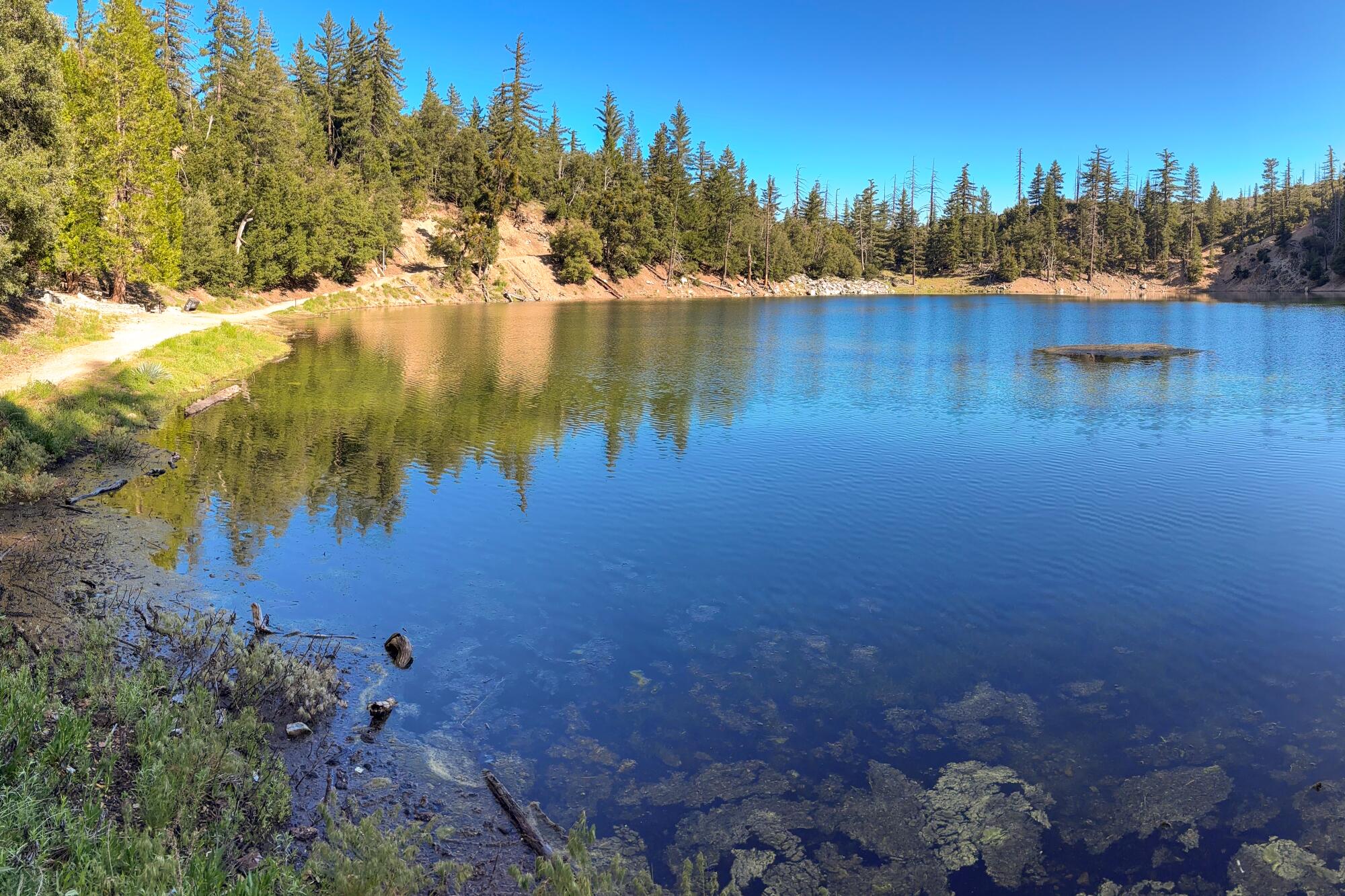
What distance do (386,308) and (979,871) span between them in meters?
82.3

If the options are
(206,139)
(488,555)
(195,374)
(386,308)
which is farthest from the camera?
(386,308)

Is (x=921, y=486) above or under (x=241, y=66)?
under

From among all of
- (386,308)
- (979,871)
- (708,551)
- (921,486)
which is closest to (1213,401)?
(921,486)

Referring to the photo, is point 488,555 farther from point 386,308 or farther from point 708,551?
point 386,308

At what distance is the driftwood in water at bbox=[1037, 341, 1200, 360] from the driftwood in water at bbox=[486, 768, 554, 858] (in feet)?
146

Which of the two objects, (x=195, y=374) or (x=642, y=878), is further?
(x=195, y=374)

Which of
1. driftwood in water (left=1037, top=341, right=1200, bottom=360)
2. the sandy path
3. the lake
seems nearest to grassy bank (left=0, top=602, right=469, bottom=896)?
the lake

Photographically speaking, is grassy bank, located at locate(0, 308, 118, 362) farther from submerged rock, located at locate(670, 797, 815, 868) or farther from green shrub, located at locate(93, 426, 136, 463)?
submerged rock, located at locate(670, 797, 815, 868)

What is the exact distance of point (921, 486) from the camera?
66.8ft

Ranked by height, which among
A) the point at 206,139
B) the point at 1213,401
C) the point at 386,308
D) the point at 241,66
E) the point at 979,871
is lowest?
the point at 979,871

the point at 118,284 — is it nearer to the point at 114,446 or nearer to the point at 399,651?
the point at 114,446

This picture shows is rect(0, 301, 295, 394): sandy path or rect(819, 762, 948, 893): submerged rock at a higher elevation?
rect(0, 301, 295, 394): sandy path

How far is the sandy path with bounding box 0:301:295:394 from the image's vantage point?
2692 cm

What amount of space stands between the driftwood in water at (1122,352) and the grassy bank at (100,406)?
42.5 meters
